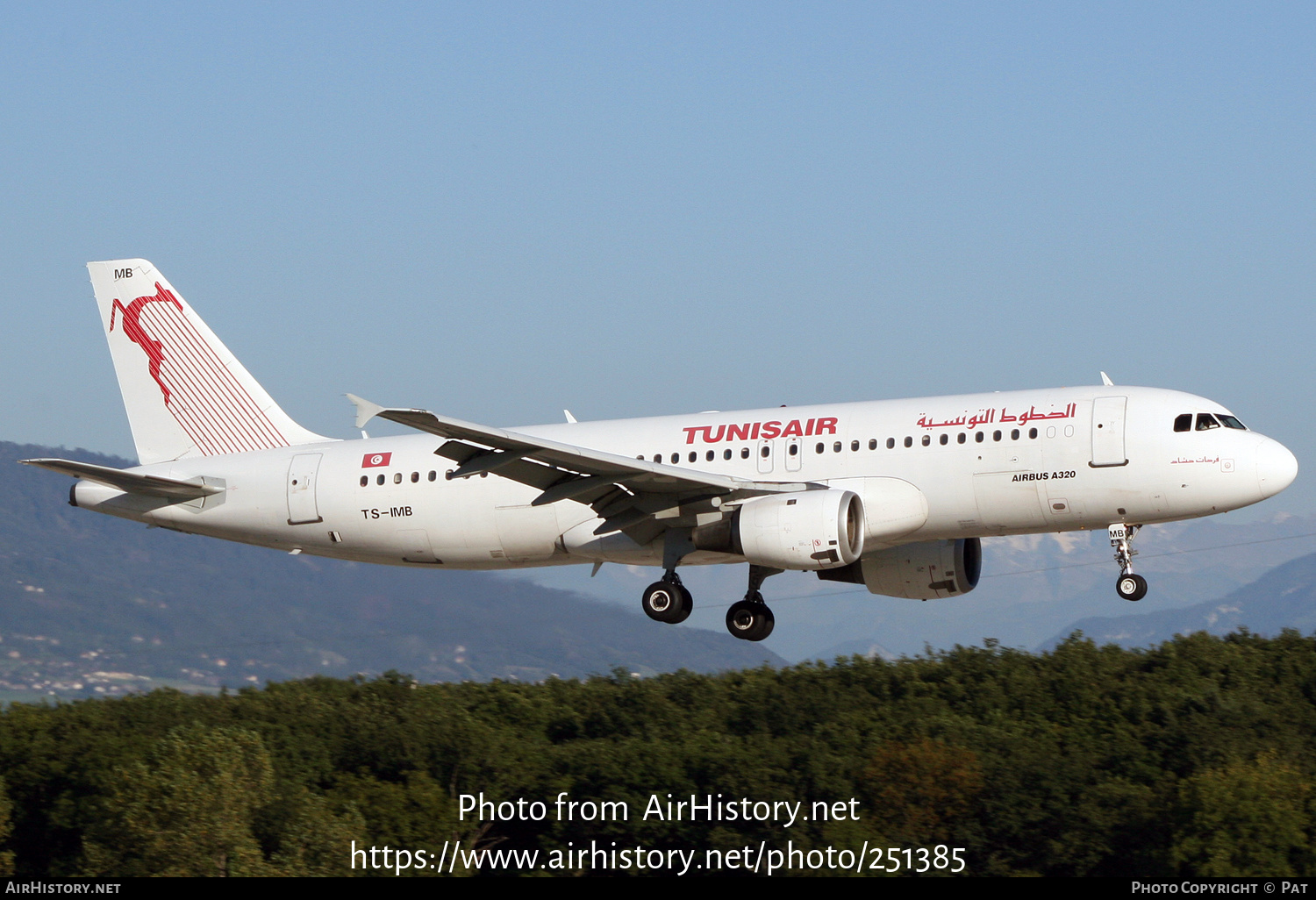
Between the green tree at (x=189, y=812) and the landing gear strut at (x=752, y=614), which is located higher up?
the landing gear strut at (x=752, y=614)

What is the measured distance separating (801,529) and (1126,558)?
676 cm

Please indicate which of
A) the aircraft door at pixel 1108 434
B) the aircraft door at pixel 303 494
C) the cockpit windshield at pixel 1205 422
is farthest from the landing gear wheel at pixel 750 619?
the cockpit windshield at pixel 1205 422

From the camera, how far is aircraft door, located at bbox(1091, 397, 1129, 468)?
32.4m

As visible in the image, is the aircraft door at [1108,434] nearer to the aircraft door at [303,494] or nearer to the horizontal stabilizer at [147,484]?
the aircraft door at [303,494]

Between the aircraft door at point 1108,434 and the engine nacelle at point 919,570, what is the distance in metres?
5.53

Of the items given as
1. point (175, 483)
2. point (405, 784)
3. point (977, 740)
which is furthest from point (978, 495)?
point (405, 784)

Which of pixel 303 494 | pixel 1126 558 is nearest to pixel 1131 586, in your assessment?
pixel 1126 558

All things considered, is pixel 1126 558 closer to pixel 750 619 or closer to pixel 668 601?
pixel 750 619

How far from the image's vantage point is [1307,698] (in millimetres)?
77875

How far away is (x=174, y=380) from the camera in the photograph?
134 feet

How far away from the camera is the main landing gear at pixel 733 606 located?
35344 millimetres

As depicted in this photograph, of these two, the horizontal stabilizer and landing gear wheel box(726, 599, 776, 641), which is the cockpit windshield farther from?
the horizontal stabilizer

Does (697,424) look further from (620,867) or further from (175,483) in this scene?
(620,867)

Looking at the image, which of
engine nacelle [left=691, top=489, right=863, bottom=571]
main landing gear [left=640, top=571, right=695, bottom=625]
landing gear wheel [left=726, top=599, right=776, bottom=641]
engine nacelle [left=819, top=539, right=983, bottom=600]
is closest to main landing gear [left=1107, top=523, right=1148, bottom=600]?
engine nacelle [left=819, top=539, right=983, bottom=600]
